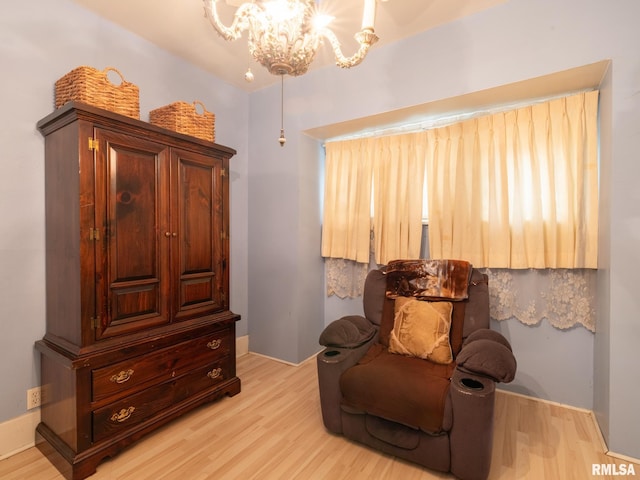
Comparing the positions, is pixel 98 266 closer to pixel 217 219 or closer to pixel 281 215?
pixel 217 219

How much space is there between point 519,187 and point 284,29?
196 centimetres

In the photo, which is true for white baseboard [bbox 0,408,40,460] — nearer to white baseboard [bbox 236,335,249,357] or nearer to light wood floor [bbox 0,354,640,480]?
light wood floor [bbox 0,354,640,480]

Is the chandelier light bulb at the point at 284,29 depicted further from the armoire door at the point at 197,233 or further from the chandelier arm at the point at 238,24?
the armoire door at the point at 197,233

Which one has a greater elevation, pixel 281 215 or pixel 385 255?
pixel 281 215

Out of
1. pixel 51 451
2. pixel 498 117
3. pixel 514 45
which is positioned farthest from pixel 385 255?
pixel 51 451

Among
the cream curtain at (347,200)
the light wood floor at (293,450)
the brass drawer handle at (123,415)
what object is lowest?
the light wood floor at (293,450)

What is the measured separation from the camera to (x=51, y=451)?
176cm

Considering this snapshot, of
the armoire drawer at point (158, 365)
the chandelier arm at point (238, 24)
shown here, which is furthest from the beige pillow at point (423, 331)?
the chandelier arm at point (238, 24)

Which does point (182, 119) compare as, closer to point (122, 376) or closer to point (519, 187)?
point (122, 376)

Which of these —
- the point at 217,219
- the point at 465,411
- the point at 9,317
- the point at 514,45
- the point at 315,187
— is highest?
the point at 514,45

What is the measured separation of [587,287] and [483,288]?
70cm

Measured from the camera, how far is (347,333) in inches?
81.5

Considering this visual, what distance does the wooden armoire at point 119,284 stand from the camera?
1674 millimetres

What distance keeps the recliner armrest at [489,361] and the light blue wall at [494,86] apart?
0.68 metres
